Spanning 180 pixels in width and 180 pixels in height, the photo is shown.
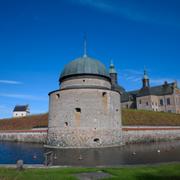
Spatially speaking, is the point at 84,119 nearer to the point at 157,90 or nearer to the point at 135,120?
the point at 135,120

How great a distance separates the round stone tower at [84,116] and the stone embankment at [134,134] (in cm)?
337

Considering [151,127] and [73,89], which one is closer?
[73,89]

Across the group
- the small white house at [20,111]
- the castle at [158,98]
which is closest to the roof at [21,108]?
the small white house at [20,111]

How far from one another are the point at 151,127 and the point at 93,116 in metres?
10.7

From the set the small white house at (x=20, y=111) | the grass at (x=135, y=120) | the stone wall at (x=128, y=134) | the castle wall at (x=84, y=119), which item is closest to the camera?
the castle wall at (x=84, y=119)

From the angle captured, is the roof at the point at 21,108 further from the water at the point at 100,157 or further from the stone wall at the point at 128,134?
the water at the point at 100,157

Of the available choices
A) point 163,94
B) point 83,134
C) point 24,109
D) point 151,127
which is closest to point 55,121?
point 83,134

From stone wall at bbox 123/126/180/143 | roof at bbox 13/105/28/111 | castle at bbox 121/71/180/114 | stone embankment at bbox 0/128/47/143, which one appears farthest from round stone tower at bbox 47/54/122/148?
roof at bbox 13/105/28/111

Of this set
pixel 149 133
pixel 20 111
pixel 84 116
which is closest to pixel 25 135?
pixel 84 116

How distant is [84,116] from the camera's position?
→ 60.8 feet

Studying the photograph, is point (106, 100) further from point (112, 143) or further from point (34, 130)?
point (34, 130)

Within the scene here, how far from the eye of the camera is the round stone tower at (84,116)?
59.7ft

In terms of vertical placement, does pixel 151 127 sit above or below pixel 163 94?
below

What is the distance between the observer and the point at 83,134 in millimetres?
18094
